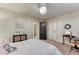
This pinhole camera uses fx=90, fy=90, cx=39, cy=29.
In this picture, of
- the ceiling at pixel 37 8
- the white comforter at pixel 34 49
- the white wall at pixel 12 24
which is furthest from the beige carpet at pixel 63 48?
the ceiling at pixel 37 8

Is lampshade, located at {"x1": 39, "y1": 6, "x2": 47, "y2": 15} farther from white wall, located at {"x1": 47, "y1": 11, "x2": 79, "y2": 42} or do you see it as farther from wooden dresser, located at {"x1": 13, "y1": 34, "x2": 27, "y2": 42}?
wooden dresser, located at {"x1": 13, "y1": 34, "x2": 27, "y2": 42}

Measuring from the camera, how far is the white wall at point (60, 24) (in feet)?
5.50

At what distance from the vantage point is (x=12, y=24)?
5.64 feet

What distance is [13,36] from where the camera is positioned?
5.63ft

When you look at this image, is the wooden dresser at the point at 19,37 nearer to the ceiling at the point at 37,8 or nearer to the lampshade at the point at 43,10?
the ceiling at the point at 37,8

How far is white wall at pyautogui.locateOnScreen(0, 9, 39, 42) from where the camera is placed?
1.66m

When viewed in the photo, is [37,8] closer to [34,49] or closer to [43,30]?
[43,30]

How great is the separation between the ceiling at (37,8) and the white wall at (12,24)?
0.28 feet

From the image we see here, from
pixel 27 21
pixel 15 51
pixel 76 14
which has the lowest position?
pixel 15 51

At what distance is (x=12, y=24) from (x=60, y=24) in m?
0.95

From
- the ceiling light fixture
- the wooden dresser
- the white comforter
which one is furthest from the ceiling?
the white comforter

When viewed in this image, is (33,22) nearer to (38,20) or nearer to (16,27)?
(38,20)
